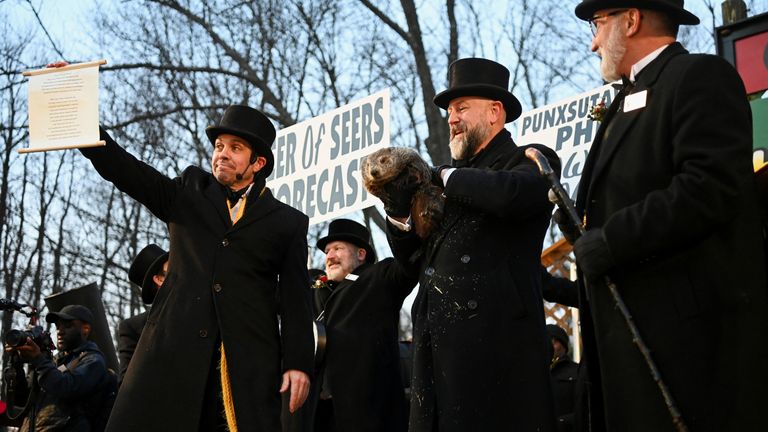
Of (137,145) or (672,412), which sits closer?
(672,412)

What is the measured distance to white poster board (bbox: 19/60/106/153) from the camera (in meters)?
5.06

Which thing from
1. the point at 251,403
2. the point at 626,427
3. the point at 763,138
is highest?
the point at 763,138

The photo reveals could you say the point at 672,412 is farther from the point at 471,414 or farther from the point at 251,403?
the point at 251,403

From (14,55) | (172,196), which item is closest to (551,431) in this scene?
(172,196)

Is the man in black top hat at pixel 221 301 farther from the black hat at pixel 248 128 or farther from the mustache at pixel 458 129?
the mustache at pixel 458 129

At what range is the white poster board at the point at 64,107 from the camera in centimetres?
506

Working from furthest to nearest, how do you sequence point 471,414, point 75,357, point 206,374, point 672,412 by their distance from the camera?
point 75,357, point 206,374, point 471,414, point 672,412

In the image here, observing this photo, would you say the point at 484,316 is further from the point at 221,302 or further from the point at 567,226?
the point at 221,302

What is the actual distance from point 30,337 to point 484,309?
15.3 ft

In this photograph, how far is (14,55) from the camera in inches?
832

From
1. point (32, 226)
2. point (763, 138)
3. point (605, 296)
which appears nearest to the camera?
point (605, 296)

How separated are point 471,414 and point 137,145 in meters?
19.7

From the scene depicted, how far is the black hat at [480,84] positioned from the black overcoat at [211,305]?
3.39 ft

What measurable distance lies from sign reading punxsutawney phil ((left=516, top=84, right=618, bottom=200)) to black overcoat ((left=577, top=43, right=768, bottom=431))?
5212 millimetres
